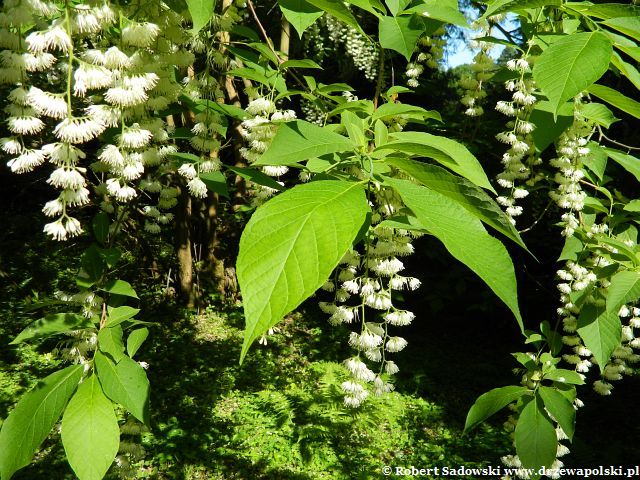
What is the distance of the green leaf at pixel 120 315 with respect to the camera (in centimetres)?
152

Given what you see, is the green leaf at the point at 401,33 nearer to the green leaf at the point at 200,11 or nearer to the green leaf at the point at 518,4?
the green leaf at the point at 518,4

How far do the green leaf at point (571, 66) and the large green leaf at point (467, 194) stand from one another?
34 cm

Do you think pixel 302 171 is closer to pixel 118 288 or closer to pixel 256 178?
pixel 256 178

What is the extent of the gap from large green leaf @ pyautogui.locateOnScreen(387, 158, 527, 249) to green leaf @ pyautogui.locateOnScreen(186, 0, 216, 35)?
1.60 ft

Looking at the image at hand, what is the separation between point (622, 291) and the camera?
1726 millimetres

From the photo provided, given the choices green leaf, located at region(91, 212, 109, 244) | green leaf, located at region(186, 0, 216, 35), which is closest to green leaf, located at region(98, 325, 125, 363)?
green leaf, located at region(91, 212, 109, 244)

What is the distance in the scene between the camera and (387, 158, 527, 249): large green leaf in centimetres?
71

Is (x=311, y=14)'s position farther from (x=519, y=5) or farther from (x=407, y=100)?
(x=407, y=100)

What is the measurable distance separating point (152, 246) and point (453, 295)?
4.70 m

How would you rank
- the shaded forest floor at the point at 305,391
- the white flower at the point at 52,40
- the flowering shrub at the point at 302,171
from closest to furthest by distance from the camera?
the flowering shrub at the point at 302,171
the white flower at the point at 52,40
the shaded forest floor at the point at 305,391

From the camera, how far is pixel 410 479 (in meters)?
4.41

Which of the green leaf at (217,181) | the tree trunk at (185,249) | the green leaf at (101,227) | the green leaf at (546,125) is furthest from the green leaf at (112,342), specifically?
the tree trunk at (185,249)

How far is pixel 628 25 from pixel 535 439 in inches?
62.3

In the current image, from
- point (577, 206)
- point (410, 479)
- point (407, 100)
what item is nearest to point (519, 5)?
point (577, 206)
